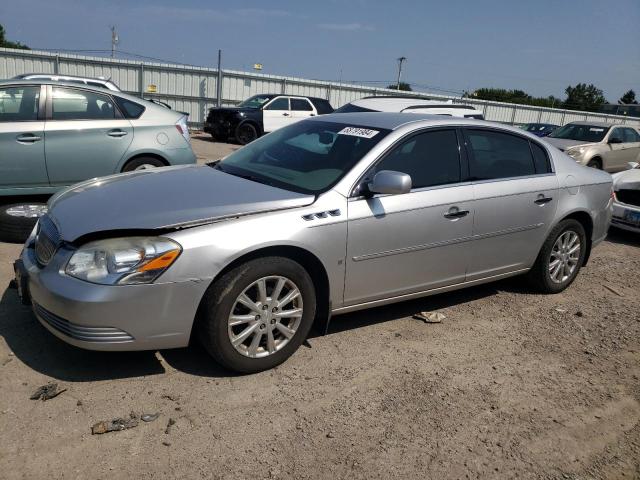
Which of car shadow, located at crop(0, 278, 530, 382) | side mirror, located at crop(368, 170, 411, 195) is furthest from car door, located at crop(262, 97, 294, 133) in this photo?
side mirror, located at crop(368, 170, 411, 195)

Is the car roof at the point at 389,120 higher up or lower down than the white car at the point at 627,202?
higher up

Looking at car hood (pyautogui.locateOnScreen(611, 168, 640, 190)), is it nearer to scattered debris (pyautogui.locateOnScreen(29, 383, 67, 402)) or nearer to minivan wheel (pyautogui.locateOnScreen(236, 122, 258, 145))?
scattered debris (pyautogui.locateOnScreen(29, 383, 67, 402))

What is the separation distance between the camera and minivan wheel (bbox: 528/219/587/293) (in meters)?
5.07

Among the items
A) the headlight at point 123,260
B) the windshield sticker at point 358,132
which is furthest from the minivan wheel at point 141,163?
the headlight at point 123,260

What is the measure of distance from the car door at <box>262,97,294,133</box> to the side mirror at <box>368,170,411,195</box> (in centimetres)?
1533

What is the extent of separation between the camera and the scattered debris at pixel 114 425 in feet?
9.27

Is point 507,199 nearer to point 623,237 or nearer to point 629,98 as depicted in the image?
point 623,237

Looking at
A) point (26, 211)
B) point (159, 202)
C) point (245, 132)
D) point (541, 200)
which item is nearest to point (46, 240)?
point (159, 202)

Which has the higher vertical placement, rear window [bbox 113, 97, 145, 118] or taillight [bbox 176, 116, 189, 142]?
rear window [bbox 113, 97, 145, 118]

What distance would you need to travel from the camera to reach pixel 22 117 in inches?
241

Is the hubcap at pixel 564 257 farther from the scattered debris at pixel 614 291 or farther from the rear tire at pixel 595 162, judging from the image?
the rear tire at pixel 595 162

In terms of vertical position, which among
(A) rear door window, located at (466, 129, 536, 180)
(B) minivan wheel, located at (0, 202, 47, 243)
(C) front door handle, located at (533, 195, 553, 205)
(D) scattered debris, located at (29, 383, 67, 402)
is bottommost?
(D) scattered debris, located at (29, 383, 67, 402)

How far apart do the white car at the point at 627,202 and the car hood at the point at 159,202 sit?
6.11 m

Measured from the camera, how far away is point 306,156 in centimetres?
418
